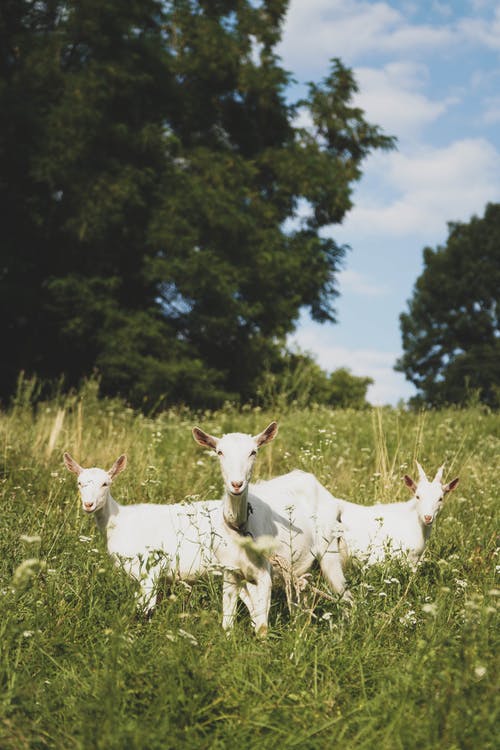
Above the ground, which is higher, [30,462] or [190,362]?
[190,362]

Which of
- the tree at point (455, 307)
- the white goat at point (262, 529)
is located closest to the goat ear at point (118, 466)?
the white goat at point (262, 529)

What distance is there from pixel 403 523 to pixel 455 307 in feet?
94.6

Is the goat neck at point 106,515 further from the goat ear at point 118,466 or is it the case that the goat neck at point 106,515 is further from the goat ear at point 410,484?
the goat ear at point 410,484

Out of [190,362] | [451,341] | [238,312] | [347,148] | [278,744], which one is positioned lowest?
[278,744]

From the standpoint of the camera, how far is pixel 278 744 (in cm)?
276

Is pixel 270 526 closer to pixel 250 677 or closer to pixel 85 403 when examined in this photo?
pixel 250 677

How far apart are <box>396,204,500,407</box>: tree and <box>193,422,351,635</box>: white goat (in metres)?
26.5

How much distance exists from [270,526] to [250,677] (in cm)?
129

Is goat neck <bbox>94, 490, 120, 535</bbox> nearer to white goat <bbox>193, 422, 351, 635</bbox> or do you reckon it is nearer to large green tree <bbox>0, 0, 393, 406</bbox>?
white goat <bbox>193, 422, 351, 635</bbox>

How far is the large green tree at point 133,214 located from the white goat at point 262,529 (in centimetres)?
1134

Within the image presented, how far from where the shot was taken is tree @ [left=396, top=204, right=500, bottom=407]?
31844 mm

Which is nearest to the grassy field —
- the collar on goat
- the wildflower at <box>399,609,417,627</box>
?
the wildflower at <box>399,609,417,627</box>

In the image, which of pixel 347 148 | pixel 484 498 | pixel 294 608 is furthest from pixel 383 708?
pixel 347 148

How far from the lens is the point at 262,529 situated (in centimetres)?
429
